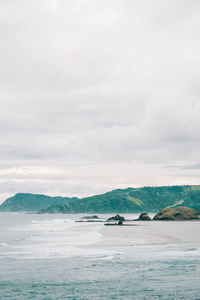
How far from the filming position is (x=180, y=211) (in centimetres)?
19475

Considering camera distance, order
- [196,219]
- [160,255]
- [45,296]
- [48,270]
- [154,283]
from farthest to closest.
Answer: [196,219], [160,255], [48,270], [154,283], [45,296]

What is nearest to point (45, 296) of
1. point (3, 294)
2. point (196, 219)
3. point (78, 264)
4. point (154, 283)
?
point (3, 294)

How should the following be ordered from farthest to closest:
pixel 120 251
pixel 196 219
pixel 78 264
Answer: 1. pixel 196 219
2. pixel 120 251
3. pixel 78 264

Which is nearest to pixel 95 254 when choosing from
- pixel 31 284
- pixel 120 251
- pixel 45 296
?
pixel 120 251

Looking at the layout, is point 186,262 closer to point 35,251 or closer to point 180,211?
point 35,251

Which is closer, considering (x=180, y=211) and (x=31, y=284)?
(x=31, y=284)


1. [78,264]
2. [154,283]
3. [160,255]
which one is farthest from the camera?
[160,255]

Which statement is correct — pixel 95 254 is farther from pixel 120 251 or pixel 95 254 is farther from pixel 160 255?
pixel 160 255

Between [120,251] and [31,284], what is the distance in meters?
23.2

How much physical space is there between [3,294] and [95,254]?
22955 mm

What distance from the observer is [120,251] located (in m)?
52.4

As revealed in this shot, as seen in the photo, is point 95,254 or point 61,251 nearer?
point 95,254

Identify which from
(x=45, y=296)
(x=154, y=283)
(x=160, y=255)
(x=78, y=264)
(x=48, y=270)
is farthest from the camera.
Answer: (x=160, y=255)

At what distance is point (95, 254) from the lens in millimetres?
49656
